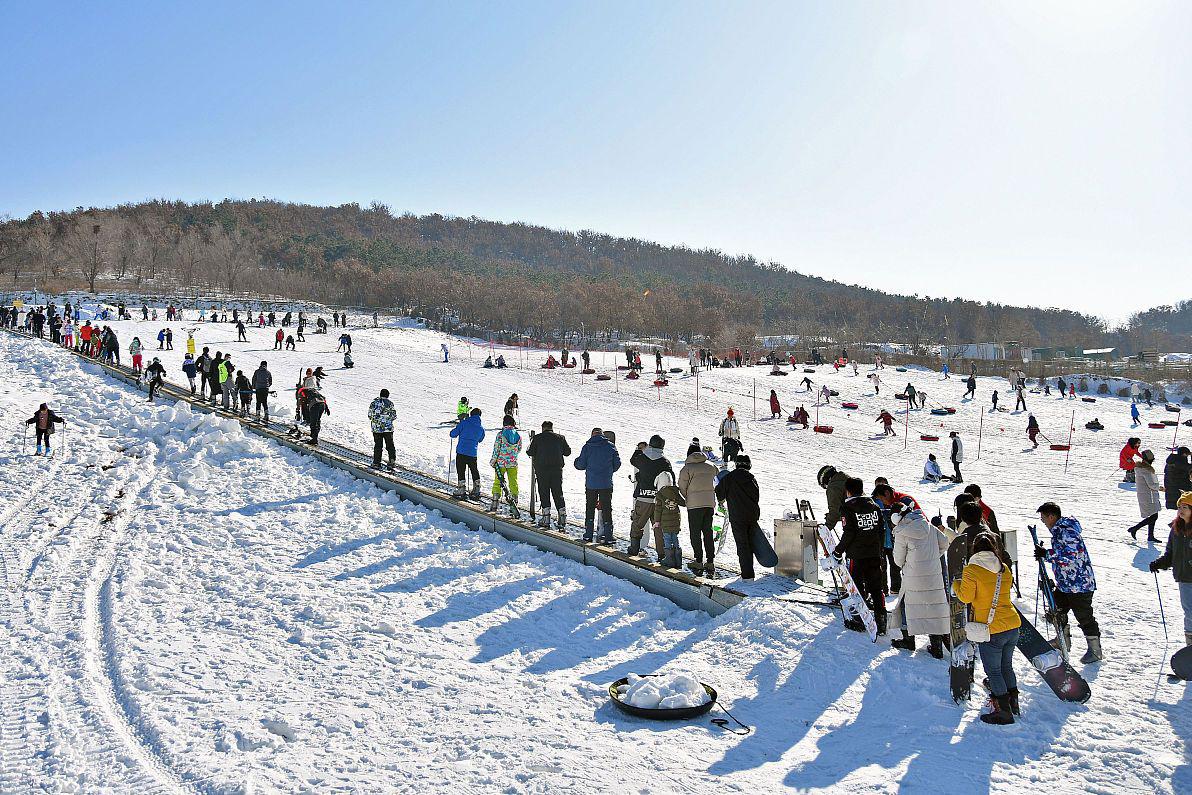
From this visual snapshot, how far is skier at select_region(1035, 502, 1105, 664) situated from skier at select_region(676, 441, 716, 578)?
3481 mm

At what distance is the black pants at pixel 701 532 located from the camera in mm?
9461

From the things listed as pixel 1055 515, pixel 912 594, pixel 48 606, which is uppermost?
pixel 1055 515

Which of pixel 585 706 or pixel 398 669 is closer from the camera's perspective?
pixel 585 706

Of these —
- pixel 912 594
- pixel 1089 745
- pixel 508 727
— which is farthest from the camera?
pixel 912 594

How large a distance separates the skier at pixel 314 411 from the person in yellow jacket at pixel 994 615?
13952 mm

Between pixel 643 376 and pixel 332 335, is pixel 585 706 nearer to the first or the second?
pixel 643 376

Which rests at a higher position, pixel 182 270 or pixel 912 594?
pixel 182 270

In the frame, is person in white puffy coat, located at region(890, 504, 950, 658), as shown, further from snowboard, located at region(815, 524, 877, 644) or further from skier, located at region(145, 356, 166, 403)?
skier, located at region(145, 356, 166, 403)

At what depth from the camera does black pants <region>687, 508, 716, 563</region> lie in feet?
31.0

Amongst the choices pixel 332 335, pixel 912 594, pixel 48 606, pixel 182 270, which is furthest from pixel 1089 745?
pixel 182 270

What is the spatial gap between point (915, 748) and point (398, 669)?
4.43 metres

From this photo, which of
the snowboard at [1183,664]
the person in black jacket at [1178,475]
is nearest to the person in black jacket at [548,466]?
the snowboard at [1183,664]

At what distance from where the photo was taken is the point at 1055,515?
23.8ft

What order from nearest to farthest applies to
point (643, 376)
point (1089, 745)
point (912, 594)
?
point (1089, 745), point (912, 594), point (643, 376)
